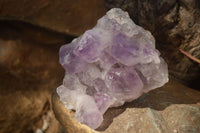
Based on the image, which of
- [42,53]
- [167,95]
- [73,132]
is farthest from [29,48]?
[167,95]

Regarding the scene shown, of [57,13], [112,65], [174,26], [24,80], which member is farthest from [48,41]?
[174,26]

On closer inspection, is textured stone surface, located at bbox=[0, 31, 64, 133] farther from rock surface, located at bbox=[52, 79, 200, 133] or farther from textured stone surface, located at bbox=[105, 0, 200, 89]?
textured stone surface, located at bbox=[105, 0, 200, 89]

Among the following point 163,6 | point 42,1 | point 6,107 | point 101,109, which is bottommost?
point 6,107

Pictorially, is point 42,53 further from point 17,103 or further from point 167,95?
point 167,95

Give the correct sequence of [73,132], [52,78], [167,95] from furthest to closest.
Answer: [52,78], [167,95], [73,132]

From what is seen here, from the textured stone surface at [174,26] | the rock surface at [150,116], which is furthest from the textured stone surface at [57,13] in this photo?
the rock surface at [150,116]
